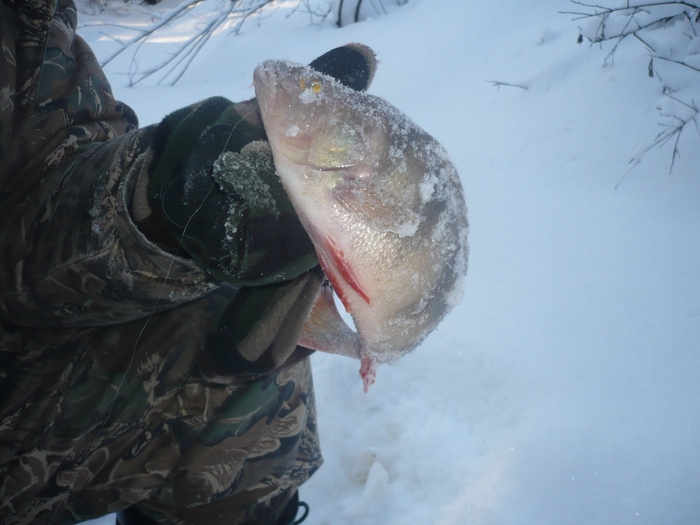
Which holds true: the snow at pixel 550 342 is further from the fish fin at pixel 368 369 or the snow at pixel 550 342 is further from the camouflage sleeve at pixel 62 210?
the camouflage sleeve at pixel 62 210

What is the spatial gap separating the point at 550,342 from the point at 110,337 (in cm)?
125

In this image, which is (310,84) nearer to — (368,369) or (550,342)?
(368,369)

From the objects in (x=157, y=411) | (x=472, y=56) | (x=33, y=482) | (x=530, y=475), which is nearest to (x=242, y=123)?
(x=157, y=411)

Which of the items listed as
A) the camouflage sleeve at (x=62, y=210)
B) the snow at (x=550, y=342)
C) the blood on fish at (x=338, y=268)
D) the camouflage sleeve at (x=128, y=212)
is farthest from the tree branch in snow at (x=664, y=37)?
the camouflage sleeve at (x=62, y=210)

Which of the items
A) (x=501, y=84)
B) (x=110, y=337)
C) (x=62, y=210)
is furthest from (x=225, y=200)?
(x=501, y=84)

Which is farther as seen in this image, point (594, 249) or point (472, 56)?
point (472, 56)

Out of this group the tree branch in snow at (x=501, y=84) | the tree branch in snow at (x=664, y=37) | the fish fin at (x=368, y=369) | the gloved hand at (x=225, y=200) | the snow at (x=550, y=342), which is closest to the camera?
the gloved hand at (x=225, y=200)

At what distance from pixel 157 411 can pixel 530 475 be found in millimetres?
962

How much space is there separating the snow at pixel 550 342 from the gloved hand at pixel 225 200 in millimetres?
872

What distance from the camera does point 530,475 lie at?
1290 millimetres

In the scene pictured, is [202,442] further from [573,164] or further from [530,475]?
[573,164]

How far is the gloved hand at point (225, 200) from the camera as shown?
760mm

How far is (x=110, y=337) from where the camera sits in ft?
3.47

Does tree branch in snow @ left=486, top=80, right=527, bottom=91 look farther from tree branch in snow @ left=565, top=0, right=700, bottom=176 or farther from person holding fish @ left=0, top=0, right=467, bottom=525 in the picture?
person holding fish @ left=0, top=0, right=467, bottom=525
